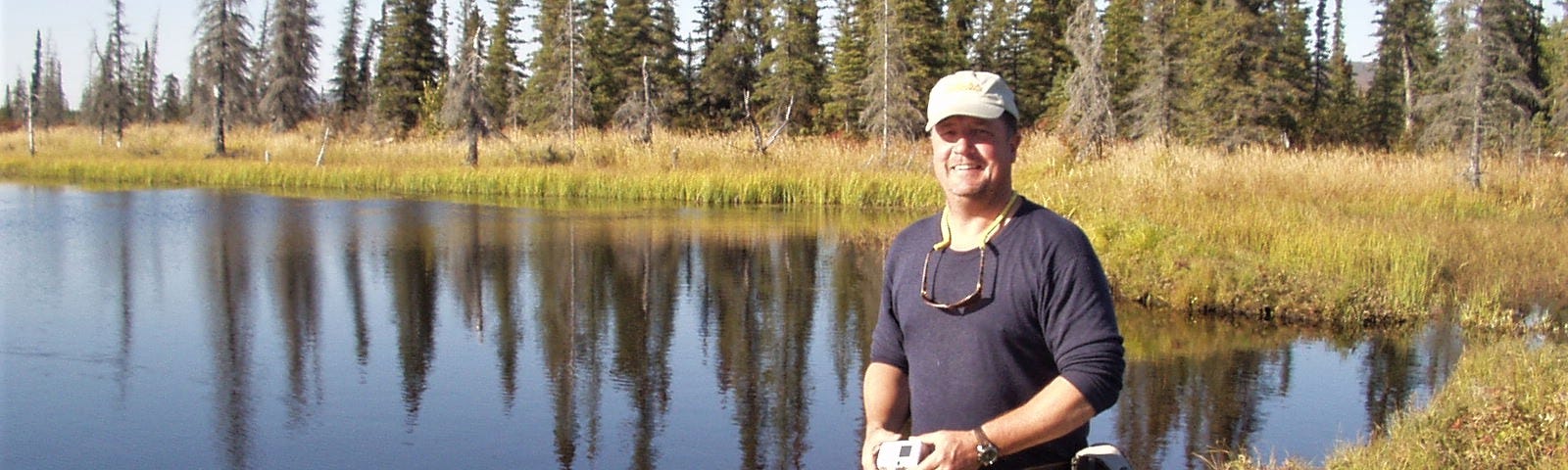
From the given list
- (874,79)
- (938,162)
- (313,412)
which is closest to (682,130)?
(874,79)

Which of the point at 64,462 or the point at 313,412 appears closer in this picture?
the point at 64,462

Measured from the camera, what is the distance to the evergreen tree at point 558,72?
4219cm

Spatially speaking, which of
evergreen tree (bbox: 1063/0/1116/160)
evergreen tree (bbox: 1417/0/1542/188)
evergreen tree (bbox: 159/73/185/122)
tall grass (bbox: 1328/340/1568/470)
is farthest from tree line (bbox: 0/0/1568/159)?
tall grass (bbox: 1328/340/1568/470)

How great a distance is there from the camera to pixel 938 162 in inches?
125

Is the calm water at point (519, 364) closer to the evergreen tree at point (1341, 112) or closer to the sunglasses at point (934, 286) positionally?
the sunglasses at point (934, 286)

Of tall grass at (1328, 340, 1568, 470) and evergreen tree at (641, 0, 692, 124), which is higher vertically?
evergreen tree at (641, 0, 692, 124)

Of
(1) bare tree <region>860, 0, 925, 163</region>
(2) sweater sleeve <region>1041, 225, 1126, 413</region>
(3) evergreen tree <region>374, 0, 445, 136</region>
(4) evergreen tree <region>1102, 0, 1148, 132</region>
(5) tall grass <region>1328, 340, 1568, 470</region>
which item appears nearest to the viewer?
(2) sweater sleeve <region>1041, 225, 1126, 413</region>

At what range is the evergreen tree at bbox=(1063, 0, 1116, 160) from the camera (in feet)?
93.3

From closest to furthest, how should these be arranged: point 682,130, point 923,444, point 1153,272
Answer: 1. point 923,444
2. point 1153,272
3. point 682,130

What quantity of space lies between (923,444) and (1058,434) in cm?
30

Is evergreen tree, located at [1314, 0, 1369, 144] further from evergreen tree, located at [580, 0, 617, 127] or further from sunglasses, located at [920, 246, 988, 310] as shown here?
sunglasses, located at [920, 246, 988, 310]

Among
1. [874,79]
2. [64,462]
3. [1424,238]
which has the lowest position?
[64,462]

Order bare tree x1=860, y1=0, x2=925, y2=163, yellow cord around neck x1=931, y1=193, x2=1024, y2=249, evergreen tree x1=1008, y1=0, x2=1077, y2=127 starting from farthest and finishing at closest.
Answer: evergreen tree x1=1008, y1=0, x2=1077, y2=127 → bare tree x1=860, y1=0, x2=925, y2=163 → yellow cord around neck x1=931, y1=193, x2=1024, y2=249

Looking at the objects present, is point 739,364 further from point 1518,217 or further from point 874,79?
point 874,79
